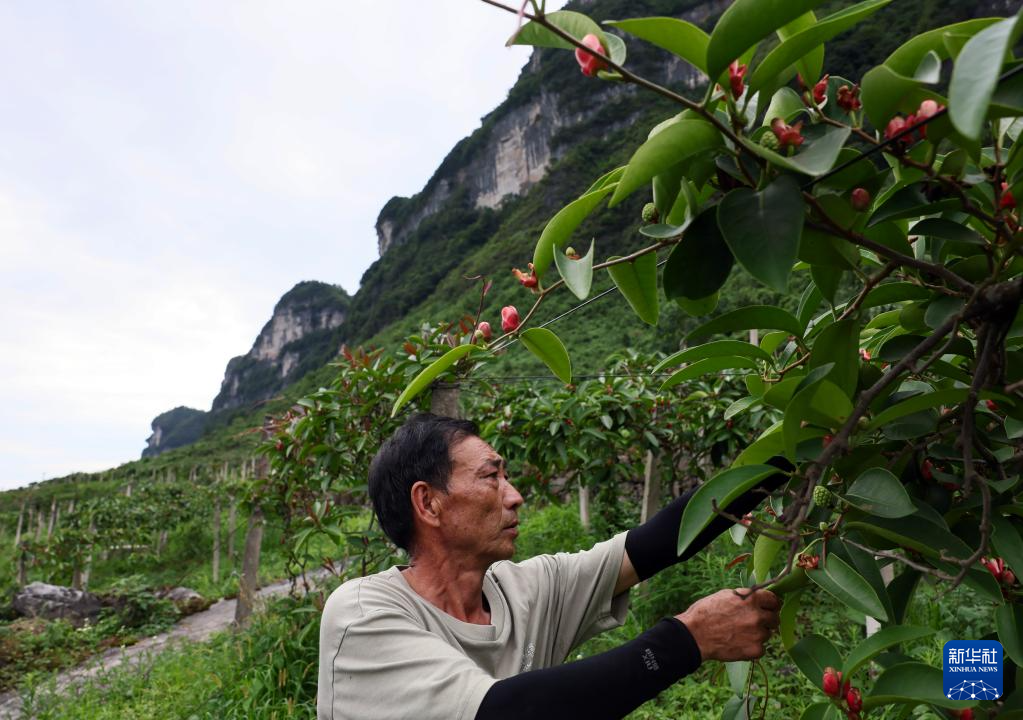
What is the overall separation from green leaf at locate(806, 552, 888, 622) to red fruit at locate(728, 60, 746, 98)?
0.50 metres

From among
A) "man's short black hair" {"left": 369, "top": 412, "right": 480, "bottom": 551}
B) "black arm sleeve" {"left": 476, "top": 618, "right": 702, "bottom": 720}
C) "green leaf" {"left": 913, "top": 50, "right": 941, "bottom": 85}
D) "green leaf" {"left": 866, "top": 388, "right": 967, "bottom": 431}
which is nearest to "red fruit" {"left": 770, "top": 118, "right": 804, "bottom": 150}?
"green leaf" {"left": 913, "top": 50, "right": 941, "bottom": 85}

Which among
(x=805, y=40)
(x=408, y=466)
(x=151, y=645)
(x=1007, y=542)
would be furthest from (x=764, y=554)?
(x=151, y=645)

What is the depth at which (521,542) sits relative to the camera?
5988 millimetres

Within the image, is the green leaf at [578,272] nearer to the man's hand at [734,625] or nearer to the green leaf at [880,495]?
the green leaf at [880,495]

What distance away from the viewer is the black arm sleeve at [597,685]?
3.23 ft

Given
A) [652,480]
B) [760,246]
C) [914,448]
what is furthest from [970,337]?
[652,480]

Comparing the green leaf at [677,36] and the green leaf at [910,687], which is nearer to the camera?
the green leaf at [677,36]

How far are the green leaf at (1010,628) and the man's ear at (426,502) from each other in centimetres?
100

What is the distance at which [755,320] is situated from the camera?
2.82 feet

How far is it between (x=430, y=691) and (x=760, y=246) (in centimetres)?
82

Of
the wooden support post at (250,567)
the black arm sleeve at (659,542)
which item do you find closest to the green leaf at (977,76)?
the black arm sleeve at (659,542)

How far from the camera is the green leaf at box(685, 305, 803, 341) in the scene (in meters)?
0.85

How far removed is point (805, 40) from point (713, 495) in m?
0.49

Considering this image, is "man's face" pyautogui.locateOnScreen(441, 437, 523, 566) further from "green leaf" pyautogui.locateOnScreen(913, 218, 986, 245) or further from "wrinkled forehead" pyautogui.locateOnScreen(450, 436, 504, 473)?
"green leaf" pyautogui.locateOnScreen(913, 218, 986, 245)
